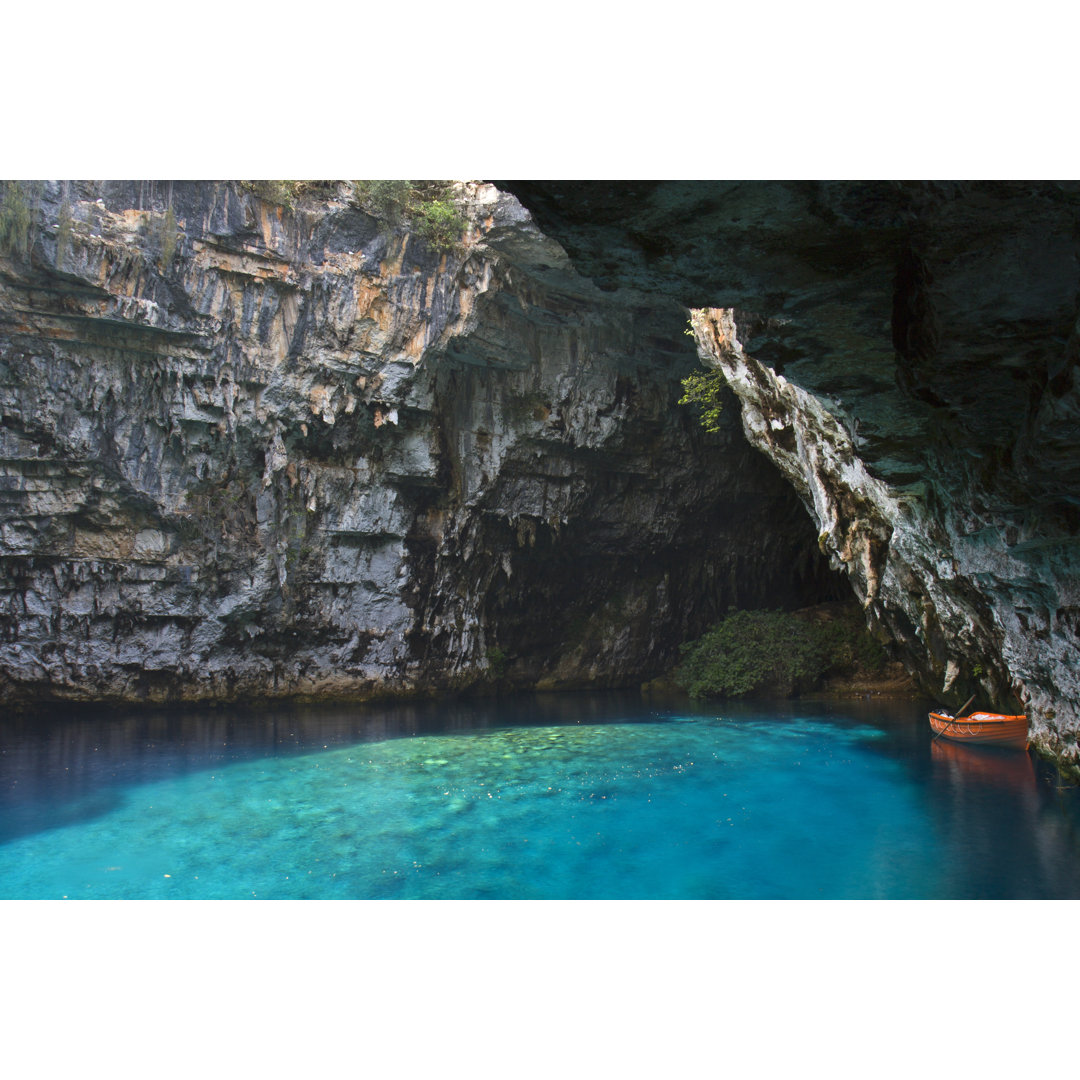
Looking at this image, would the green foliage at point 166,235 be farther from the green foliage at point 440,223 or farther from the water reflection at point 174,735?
the water reflection at point 174,735

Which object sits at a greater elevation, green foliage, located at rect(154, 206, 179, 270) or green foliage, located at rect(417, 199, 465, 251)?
green foliage, located at rect(417, 199, 465, 251)

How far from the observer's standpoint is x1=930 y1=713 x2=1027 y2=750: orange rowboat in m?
10.8

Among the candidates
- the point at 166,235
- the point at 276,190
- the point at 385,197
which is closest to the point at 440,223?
the point at 385,197

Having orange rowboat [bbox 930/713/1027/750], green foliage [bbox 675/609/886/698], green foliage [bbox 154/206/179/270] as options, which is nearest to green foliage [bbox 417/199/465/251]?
green foliage [bbox 154/206/179/270]

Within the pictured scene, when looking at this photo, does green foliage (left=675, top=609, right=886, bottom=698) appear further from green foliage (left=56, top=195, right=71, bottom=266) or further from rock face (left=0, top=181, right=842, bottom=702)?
green foliage (left=56, top=195, right=71, bottom=266)

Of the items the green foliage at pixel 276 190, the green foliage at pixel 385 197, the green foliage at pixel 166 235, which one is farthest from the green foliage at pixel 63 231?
the green foliage at pixel 385 197

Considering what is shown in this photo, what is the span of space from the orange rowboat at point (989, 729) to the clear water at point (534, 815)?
0.29 meters

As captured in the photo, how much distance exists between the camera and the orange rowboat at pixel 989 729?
10.8 metres

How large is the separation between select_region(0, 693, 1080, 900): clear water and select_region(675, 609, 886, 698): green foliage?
4092 mm

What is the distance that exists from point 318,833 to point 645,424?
1359 centimetres

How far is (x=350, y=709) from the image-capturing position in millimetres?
17641

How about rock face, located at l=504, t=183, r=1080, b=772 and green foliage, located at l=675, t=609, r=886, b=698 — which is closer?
rock face, located at l=504, t=183, r=1080, b=772

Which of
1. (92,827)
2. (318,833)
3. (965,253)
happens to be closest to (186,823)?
(92,827)

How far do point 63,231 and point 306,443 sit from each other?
5723 mm
